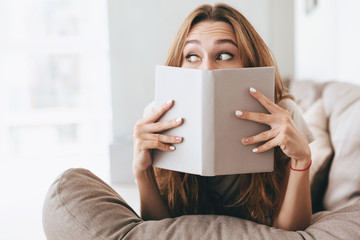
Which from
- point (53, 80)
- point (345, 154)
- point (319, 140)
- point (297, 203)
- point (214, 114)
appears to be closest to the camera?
point (214, 114)

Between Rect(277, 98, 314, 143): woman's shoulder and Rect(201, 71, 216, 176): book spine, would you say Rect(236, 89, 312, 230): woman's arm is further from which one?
Rect(277, 98, 314, 143): woman's shoulder

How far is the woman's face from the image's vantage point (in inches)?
36.3

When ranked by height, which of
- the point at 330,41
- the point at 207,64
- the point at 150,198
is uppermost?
the point at 330,41

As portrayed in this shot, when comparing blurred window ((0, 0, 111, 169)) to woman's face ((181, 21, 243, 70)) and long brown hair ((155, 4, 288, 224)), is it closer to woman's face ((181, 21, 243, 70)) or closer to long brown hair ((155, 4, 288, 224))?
long brown hair ((155, 4, 288, 224))

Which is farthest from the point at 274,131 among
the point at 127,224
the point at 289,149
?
the point at 127,224

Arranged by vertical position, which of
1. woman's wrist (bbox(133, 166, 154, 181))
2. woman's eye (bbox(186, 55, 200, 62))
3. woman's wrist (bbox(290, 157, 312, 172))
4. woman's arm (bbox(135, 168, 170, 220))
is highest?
woman's eye (bbox(186, 55, 200, 62))

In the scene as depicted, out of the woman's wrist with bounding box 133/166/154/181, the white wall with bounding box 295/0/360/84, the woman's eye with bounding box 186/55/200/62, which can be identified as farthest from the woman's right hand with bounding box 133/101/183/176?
the white wall with bounding box 295/0/360/84

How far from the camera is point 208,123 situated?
29.8 inches

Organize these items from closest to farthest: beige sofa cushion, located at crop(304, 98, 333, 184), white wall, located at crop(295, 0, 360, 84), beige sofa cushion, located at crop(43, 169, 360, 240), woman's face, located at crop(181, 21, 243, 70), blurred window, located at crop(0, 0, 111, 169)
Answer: beige sofa cushion, located at crop(43, 169, 360, 240) → woman's face, located at crop(181, 21, 243, 70) → beige sofa cushion, located at crop(304, 98, 333, 184) → white wall, located at crop(295, 0, 360, 84) → blurred window, located at crop(0, 0, 111, 169)

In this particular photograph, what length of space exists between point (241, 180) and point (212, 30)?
18.9 inches

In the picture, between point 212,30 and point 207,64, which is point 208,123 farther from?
point 212,30

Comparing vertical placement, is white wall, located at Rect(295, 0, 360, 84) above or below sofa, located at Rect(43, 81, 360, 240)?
above

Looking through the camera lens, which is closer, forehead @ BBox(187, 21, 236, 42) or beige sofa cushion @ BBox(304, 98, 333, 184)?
forehead @ BBox(187, 21, 236, 42)

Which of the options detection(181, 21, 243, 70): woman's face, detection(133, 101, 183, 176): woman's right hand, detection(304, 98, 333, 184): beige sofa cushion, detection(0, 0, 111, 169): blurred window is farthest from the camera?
detection(0, 0, 111, 169): blurred window
